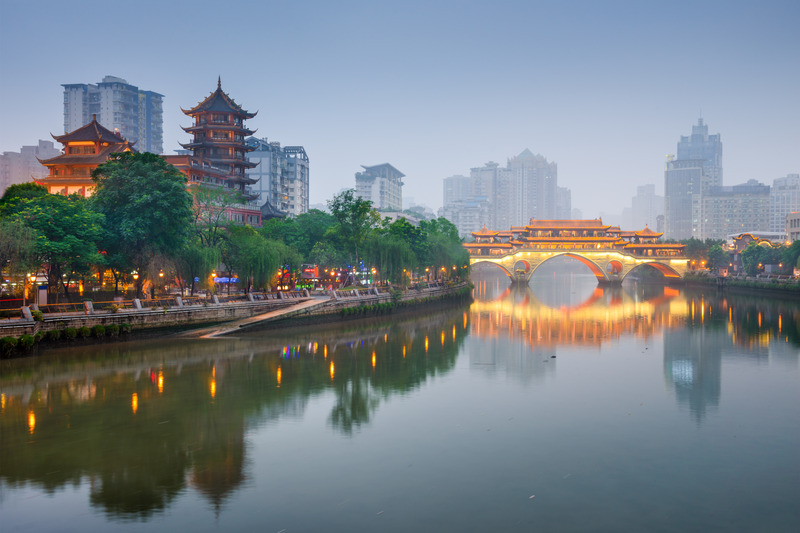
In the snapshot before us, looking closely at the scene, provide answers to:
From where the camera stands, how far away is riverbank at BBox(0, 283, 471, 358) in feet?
67.9

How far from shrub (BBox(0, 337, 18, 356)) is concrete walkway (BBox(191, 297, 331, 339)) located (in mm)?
6845

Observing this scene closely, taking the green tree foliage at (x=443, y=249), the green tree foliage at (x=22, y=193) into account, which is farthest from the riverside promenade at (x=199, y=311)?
the green tree foliage at (x=443, y=249)

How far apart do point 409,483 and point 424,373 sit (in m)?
9.76

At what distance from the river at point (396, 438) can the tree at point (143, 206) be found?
4.40 m

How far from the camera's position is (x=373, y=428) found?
1415 cm

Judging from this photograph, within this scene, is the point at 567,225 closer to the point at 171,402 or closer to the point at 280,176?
the point at 280,176

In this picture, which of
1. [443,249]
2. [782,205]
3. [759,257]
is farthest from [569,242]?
[782,205]

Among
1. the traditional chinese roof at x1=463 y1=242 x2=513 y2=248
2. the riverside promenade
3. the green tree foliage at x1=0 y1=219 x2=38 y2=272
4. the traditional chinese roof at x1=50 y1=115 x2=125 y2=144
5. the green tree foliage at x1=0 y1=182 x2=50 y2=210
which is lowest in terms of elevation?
the riverside promenade

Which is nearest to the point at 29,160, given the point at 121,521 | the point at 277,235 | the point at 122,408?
the point at 277,235

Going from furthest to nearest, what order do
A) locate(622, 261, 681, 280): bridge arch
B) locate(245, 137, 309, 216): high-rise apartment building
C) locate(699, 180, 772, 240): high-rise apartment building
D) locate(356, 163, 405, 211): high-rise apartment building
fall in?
locate(699, 180, 772, 240): high-rise apartment building < locate(356, 163, 405, 211): high-rise apartment building < locate(245, 137, 309, 216): high-rise apartment building < locate(622, 261, 681, 280): bridge arch

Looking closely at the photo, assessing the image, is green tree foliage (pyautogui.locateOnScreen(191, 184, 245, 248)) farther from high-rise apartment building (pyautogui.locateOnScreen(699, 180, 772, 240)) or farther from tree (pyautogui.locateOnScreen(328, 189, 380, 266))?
high-rise apartment building (pyautogui.locateOnScreen(699, 180, 772, 240))

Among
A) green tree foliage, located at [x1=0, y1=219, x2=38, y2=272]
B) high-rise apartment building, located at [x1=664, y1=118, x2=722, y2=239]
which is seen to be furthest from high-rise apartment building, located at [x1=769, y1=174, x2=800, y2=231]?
green tree foliage, located at [x1=0, y1=219, x2=38, y2=272]

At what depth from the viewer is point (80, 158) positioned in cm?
3850

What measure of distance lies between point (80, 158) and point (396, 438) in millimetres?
34007
